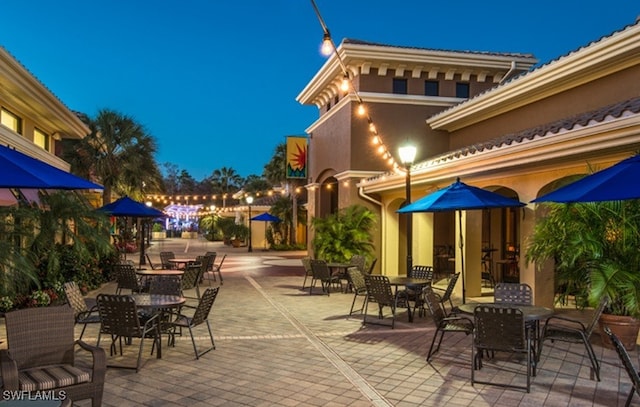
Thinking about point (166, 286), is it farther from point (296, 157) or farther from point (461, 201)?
point (296, 157)

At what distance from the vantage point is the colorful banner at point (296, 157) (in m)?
22.7

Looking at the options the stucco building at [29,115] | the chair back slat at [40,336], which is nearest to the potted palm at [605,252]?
the chair back slat at [40,336]

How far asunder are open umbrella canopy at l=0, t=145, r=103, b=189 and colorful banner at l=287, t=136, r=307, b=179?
16764 millimetres

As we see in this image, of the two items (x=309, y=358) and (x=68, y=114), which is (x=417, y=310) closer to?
(x=309, y=358)

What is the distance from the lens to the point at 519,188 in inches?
414

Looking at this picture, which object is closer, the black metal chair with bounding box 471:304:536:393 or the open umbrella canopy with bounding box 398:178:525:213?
the black metal chair with bounding box 471:304:536:393

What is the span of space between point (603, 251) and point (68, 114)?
41.6ft

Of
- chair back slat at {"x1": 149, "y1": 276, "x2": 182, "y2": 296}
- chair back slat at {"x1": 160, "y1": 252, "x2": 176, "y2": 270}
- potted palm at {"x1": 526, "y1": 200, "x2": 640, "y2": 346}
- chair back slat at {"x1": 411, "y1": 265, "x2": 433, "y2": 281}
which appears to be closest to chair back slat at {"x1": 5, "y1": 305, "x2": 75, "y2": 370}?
chair back slat at {"x1": 149, "y1": 276, "x2": 182, "y2": 296}

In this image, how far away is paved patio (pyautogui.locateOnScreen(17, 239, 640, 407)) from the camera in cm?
531

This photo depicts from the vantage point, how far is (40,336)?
187 inches

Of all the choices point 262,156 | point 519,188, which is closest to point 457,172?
point 519,188

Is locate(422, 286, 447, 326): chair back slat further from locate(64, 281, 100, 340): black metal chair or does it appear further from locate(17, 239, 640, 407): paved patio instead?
locate(64, 281, 100, 340): black metal chair

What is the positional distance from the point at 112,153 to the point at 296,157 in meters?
7.99

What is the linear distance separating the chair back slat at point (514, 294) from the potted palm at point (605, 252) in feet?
2.25
